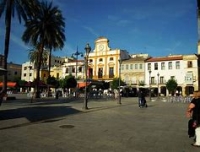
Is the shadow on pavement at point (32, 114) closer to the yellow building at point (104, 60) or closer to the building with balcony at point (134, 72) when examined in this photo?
the building with balcony at point (134, 72)

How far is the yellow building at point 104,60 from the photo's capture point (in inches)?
2726

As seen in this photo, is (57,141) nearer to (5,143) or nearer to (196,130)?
(5,143)

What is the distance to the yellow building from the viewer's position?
69.2 metres

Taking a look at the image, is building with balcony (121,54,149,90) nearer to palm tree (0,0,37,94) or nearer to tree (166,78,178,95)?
tree (166,78,178,95)

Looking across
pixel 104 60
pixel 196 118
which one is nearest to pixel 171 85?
pixel 104 60

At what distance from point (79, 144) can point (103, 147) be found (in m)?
0.75

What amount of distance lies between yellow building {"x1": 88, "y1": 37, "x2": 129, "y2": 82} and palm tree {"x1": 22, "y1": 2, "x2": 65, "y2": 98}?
3264 centimetres

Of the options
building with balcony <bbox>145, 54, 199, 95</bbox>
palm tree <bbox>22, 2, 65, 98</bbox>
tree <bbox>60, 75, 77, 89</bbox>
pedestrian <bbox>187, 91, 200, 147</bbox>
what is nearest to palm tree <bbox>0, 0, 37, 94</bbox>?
palm tree <bbox>22, 2, 65, 98</bbox>

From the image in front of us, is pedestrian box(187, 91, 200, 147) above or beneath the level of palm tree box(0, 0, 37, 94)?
beneath

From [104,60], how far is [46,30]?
36.2m

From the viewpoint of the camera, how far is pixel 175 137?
858 centimetres

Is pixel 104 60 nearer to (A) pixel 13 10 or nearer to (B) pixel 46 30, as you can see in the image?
(B) pixel 46 30

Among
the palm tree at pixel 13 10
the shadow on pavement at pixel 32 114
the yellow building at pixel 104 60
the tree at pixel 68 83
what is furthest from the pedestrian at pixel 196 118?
the yellow building at pixel 104 60

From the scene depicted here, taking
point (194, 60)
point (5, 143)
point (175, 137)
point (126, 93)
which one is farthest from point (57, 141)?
point (194, 60)
